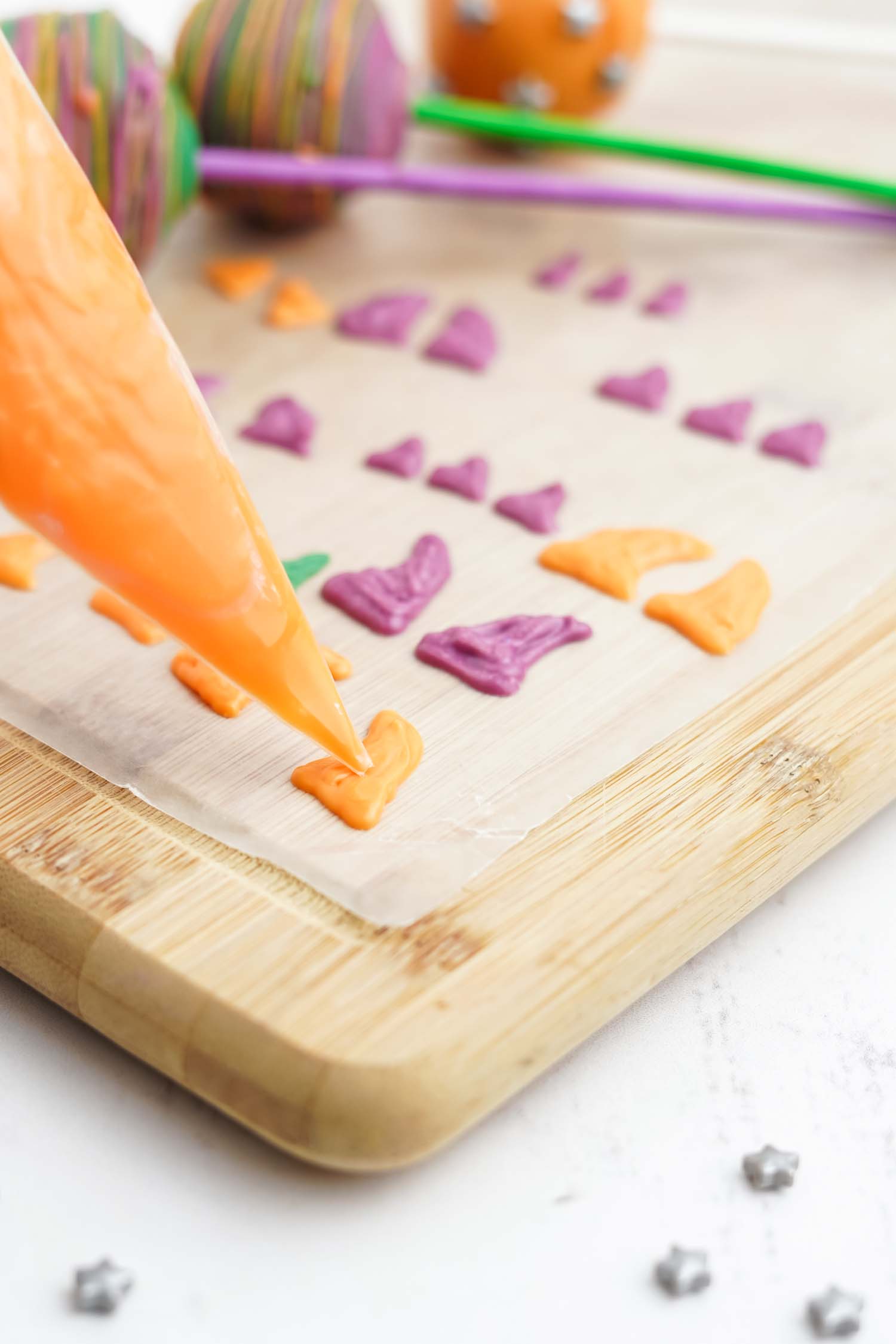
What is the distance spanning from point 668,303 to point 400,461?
0.30 m

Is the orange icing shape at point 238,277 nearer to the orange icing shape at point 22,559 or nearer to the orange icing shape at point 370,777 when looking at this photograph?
the orange icing shape at point 22,559

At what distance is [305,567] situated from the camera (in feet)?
2.82

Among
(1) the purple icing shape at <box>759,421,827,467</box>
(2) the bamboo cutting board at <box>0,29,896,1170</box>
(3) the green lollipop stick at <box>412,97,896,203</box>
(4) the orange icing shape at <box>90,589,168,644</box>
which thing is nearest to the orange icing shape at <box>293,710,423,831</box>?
(2) the bamboo cutting board at <box>0,29,896,1170</box>

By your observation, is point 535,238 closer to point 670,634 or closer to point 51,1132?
point 670,634

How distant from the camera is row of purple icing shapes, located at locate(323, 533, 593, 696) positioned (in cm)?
78

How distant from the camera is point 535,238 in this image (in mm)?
1261

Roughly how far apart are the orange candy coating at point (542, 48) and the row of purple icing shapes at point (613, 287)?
21 cm

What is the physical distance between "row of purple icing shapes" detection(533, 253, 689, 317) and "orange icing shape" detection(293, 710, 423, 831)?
52 cm

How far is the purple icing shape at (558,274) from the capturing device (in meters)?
1.19

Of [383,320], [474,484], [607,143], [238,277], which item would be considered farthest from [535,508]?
[607,143]

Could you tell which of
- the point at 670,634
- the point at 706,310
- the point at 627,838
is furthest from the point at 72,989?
the point at 706,310

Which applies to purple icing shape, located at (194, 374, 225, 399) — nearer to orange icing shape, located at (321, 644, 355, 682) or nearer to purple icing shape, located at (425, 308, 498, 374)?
purple icing shape, located at (425, 308, 498, 374)

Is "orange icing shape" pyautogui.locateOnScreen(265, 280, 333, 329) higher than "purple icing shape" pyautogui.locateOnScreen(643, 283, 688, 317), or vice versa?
"purple icing shape" pyautogui.locateOnScreen(643, 283, 688, 317)

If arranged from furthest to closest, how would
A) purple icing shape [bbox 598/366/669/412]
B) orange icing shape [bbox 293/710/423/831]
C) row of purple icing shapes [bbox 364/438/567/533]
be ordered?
purple icing shape [bbox 598/366/669/412]
row of purple icing shapes [bbox 364/438/567/533]
orange icing shape [bbox 293/710/423/831]
